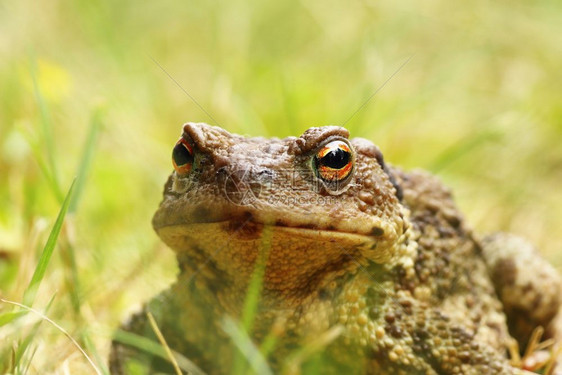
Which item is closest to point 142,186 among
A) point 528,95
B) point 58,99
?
point 58,99

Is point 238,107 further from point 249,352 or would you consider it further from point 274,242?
point 249,352

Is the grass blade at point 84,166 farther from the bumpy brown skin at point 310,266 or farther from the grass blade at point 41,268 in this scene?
the grass blade at point 41,268

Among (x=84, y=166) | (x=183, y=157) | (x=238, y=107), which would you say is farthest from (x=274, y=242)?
(x=238, y=107)

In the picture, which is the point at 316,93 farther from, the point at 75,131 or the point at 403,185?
the point at 403,185

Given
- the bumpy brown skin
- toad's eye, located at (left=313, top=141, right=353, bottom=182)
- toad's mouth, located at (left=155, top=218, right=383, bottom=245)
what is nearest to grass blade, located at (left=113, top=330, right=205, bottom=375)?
the bumpy brown skin

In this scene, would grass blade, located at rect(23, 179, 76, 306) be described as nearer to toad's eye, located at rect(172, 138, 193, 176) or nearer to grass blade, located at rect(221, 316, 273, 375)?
toad's eye, located at rect(172, 138, 193, 176)

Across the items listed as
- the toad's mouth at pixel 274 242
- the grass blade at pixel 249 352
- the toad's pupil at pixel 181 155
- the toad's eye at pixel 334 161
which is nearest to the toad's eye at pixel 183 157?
the toad's pupil at pixel 181 155
